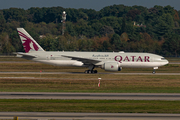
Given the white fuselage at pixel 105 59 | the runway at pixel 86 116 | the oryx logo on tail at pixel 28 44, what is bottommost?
the runway at pixel 86 116

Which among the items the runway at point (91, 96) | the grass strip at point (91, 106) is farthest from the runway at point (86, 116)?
the runway at point (91, 96)

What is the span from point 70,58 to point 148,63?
13.7 meters

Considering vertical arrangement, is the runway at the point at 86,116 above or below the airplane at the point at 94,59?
below

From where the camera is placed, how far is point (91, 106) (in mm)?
23125

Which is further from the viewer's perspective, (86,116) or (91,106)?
(91,106)

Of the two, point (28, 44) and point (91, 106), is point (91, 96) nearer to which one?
point (91, 106)

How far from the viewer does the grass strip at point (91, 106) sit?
A: 21797mm

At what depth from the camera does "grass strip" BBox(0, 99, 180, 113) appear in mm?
21797

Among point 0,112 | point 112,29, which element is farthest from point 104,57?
point 112,29

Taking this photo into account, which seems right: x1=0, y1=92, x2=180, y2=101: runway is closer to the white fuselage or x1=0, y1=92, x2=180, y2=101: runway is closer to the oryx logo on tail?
the white fuselage

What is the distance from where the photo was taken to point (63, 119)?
62.2 feet

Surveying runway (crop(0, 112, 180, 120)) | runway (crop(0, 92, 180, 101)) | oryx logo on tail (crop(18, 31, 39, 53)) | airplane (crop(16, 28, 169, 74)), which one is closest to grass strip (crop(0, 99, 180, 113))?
runway (crop(0, 112, 180, 120))

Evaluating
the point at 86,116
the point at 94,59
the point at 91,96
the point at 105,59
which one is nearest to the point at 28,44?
the point at 94,59

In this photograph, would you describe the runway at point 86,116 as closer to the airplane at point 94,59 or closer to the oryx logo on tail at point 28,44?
the airplane at point 94,59
